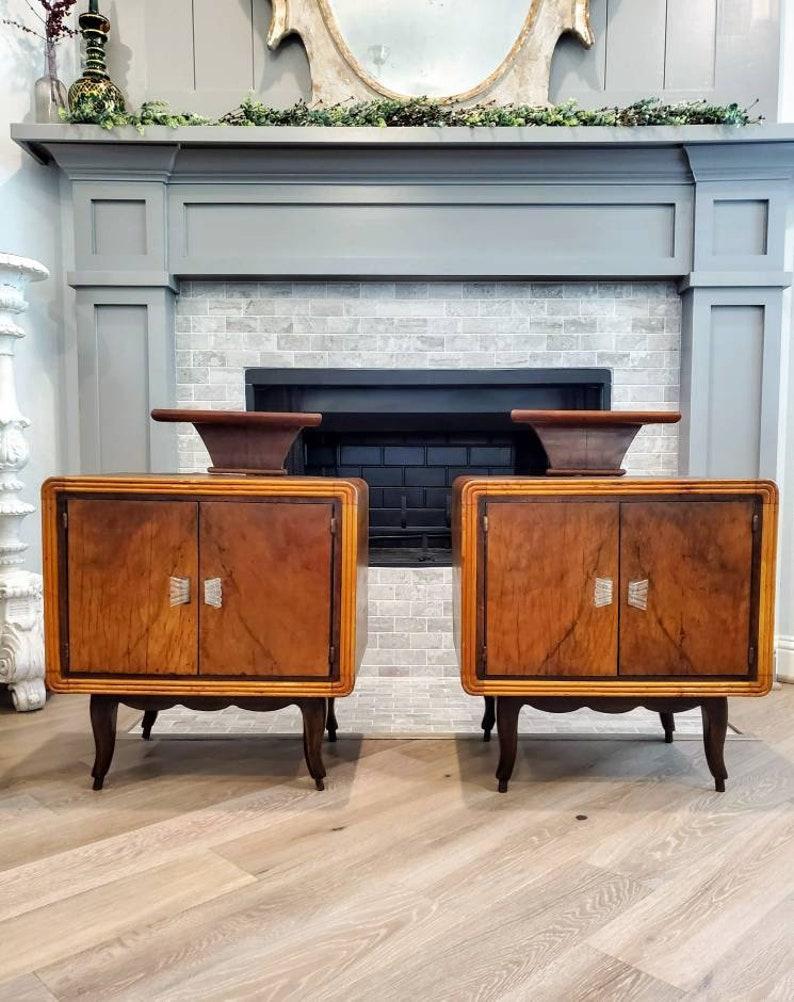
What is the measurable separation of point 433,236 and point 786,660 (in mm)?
1907

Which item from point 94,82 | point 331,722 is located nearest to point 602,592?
point 331,722

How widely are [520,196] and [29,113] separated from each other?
1.68 m

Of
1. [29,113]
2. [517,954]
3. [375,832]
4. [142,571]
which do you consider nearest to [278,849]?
[375,832]

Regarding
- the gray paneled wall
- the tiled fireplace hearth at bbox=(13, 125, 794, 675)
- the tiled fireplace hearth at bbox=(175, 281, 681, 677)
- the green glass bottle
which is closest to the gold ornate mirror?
the gray paneled wall

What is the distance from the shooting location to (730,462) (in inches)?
95.1

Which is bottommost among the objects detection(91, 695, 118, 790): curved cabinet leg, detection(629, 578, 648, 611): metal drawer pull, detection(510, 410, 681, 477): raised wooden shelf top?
detection(91, 695, 118, 790): curved cabinet leg

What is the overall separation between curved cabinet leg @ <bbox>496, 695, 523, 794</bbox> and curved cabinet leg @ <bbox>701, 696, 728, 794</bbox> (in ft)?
1.37

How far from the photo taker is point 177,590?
1506 mm

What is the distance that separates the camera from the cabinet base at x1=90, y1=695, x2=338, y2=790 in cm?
155

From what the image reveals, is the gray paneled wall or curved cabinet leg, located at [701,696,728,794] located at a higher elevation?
the gray paneled wall

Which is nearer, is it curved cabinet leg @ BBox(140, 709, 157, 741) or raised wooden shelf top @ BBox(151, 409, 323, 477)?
raised wooden shelf top @ BBox(151, 409, 323, 477)

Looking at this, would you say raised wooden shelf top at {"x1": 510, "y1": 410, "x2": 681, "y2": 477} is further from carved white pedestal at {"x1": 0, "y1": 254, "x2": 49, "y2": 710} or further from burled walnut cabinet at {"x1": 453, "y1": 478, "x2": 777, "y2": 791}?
carved white pedestal at {"x1": 0, "y1": 254, "x2": 49, "y2": 710}

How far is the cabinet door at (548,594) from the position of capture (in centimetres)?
151

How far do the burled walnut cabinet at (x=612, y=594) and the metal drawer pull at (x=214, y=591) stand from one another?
522mm
